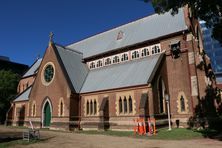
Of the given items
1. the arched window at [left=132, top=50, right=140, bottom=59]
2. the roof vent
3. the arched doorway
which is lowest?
the arched doorway

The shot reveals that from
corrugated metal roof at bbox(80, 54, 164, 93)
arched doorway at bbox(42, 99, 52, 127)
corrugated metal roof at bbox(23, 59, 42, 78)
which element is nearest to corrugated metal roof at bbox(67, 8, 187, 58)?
corrugated metal roof at bbox(80, 54, 164, 93)

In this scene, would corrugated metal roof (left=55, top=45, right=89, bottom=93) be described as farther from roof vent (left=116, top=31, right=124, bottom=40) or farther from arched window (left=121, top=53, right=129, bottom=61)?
roof vent (left=116, top=31, right=124, bottom=40)

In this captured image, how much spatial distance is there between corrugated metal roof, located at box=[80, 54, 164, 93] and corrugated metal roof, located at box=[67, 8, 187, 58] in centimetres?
351

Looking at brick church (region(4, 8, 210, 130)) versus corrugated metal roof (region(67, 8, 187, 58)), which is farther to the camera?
corrugated metal roof (region(67, 8, 187, 58))

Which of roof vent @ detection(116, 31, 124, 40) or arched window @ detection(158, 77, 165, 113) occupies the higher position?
roof vent @ detection(116, 31, 124, 40)

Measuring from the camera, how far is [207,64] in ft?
108

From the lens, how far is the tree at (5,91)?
51222 millimetres

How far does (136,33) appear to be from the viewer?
3862 cm

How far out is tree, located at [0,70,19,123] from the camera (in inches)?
2017

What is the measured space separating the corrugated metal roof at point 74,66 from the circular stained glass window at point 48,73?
2.52m

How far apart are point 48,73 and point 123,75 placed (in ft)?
44.1

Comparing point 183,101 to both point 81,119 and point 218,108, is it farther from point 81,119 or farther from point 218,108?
point 81,119

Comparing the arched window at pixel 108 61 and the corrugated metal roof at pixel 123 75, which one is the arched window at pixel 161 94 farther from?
the arched window at pixel 108 61

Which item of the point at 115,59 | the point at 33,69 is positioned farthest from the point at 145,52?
the point at 33,69
